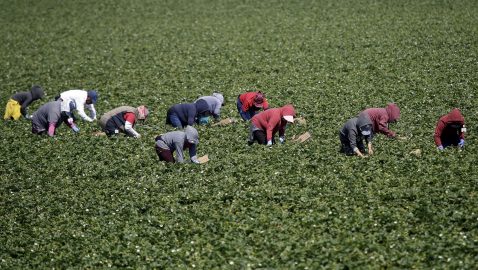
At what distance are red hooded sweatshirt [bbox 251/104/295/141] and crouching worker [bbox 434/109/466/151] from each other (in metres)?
4.23

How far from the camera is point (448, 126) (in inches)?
675

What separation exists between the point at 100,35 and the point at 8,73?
9.47 m

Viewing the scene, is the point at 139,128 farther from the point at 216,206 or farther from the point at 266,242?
the point at 266,242

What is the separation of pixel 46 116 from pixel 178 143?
7217 millimetres

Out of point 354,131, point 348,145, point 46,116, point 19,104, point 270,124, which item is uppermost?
point 354,131

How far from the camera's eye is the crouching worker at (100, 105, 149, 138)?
20484mm

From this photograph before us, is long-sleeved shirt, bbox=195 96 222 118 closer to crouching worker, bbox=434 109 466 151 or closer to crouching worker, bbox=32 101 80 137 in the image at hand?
crouching worker, bbox=32 101 80 137

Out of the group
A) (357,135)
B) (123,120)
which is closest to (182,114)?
(123,120)

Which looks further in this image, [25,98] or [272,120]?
[25,98]

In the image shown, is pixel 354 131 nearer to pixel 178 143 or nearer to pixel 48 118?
pixel 178 143

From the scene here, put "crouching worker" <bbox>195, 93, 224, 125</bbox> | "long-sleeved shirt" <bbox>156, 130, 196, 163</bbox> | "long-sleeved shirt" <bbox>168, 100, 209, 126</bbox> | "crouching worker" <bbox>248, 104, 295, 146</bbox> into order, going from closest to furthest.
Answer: "long-sleeved shirt" <bbox>156, 130, 196, 163</bbox>, "crouching worker" <bbox>248, 104, 295, 146</bbox>, "long-sleeved shirt" <bbox>168, 100, 209, 126</bbox>, "crouching worker" <bbox>195, 93, 224, 125</bbox>

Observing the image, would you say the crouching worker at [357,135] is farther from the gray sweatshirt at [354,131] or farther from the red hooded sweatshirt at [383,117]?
the red hooded sweatshirt at [383,117]

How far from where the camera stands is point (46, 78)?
107 feet

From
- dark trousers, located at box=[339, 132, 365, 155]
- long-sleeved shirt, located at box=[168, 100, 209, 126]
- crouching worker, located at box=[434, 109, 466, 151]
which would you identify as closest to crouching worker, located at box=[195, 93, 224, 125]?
long-sleeved shirt, located at box=[168, 100, 209, 126]
